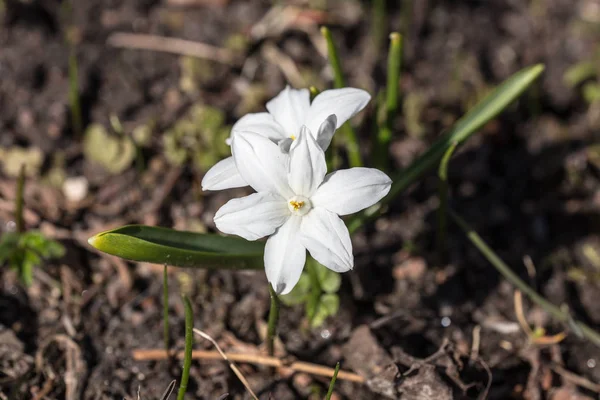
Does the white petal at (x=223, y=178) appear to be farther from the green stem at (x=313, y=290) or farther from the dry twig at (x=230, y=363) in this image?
the dry twig at (x=230, y=363)

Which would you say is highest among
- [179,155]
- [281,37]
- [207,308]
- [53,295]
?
[281,37]

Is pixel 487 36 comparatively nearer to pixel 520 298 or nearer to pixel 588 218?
pixel 588 218

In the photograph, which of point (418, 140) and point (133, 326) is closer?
point (133, 326)

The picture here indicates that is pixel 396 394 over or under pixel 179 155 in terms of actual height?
under

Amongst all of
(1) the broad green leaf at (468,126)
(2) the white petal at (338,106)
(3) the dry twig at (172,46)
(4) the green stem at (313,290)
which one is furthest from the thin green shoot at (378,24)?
(4) the green stem at (313,290)

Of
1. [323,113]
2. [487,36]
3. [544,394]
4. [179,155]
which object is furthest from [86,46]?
[544,394]

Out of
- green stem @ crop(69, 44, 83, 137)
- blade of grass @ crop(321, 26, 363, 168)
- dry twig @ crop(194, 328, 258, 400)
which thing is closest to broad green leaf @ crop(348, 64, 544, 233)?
blade of grass @ crop(321, 26, 363, 168)

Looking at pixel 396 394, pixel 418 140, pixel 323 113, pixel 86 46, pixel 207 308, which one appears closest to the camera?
pixel 323 113

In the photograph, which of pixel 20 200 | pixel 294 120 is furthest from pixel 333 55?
pixel 20 200
